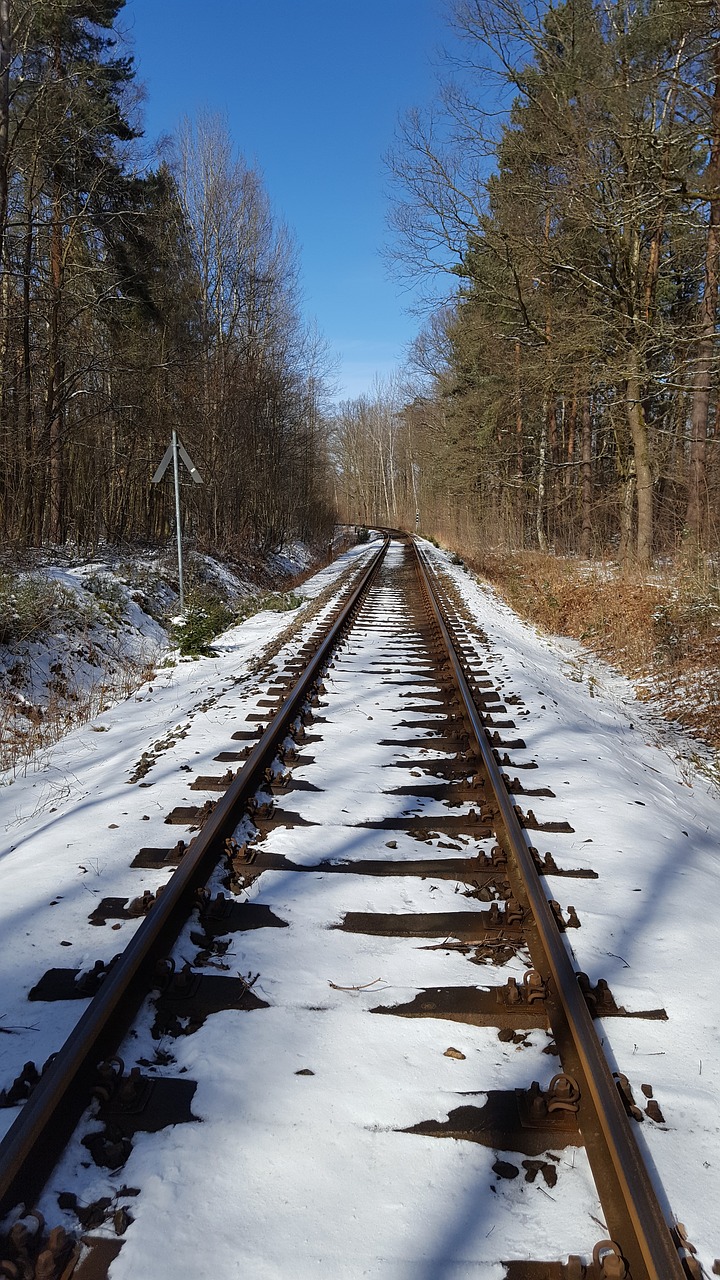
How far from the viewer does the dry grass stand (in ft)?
26.0

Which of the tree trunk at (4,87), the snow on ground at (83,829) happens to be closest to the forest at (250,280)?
the tree trunk at (4,87)

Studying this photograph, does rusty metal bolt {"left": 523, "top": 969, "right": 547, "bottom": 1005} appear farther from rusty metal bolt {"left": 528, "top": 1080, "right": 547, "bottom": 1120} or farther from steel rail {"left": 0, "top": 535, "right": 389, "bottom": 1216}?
steel rail {"left": 0, "top": 535, "right": 389, "bottom": 1216}

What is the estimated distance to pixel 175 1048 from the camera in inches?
90.1

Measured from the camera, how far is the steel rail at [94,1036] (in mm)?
1760

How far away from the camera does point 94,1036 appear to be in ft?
6.98

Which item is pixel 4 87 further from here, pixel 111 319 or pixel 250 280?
pixel 250 280

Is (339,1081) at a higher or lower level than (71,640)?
lower

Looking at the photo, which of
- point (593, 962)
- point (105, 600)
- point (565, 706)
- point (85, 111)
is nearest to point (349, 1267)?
point (593, 962)

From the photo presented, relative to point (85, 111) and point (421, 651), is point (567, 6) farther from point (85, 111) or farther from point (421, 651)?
point (421, 651)

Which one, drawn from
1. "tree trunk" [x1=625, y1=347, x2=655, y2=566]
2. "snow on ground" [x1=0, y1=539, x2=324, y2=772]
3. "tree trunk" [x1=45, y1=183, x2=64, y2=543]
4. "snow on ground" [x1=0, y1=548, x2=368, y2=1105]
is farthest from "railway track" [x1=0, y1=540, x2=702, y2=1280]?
"tree trunk" [x1=625, y1=347, x2=655, y2=566]

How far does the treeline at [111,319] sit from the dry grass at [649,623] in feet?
30.9

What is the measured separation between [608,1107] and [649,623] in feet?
30.2

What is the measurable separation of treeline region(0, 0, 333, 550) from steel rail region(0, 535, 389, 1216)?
1043cm

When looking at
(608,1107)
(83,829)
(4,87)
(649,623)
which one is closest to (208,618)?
(649,623)
